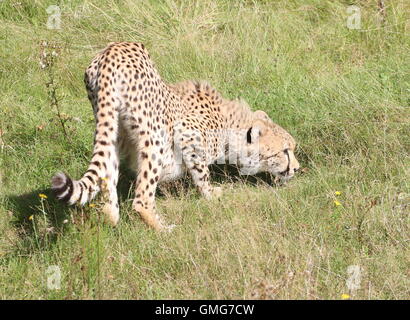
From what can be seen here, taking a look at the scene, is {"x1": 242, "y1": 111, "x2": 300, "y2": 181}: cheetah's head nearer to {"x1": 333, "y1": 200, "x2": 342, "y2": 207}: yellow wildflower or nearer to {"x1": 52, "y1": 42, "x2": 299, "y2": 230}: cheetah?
{"x1": 52, "y1": 42, "x2": 299, "y2": 230}: cheetah

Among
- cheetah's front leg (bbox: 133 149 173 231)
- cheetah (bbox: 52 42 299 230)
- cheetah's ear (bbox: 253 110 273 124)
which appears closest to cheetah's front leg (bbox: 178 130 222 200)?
cheetah (bbox: 52 42 299 230)

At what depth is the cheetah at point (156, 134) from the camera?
4480 millimetres

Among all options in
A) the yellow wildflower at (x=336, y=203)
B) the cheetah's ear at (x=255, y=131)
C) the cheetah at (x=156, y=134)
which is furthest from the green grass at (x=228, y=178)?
the cheetah's ear at (x=255, y=131)

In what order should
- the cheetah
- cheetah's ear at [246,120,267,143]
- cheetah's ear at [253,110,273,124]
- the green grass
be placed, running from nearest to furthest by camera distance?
1. the green grass
2. the cheetah
3. cheetah's ear at [246,120,267,143]
4. cheetah's ear at [253,110,273,124]

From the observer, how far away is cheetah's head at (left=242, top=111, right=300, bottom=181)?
567cm

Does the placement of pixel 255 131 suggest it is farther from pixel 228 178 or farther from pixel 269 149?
pixel 228 178

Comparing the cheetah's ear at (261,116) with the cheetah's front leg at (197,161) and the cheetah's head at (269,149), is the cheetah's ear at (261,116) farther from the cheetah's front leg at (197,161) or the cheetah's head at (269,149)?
the cheetah's front leg at (197,161)

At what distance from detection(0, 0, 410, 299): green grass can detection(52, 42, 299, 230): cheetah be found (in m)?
0.15

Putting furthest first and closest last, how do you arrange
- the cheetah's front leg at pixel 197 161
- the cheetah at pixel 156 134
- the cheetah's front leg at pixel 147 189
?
the cheetah's front leg at pixel 197 161 < the cheetah's front leg at pixel 147 189 < the cheetah at pixel 156 134

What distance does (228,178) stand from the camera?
5.73m

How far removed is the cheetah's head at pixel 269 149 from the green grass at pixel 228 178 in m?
0.13

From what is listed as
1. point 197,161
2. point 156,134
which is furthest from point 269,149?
point 156,134

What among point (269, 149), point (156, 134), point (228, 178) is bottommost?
point (228, 178)

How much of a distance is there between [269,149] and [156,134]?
1.19 meters
